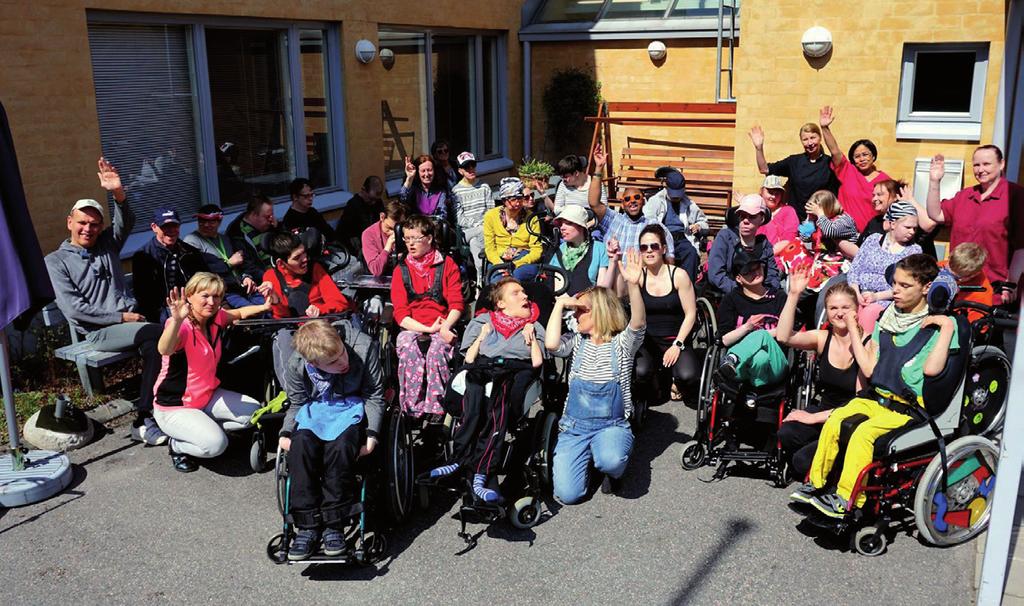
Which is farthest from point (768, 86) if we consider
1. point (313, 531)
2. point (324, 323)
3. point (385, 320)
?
point (313, 531)

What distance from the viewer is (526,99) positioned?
1536 centimetres

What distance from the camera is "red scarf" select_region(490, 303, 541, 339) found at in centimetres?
576

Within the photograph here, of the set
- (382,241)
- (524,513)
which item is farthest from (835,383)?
(382,241)

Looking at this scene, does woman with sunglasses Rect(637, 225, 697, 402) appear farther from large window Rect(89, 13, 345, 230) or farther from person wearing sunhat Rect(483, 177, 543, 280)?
large window Rect(89, 13, 345, 230)

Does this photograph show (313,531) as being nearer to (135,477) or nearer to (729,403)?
(135,477)

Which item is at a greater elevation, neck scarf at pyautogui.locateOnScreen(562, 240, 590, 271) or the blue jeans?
neck scarf at pyautogui.locateOnScreen(562, 240, 590, 271)

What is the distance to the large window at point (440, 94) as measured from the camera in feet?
40.1

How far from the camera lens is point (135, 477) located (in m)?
5.90

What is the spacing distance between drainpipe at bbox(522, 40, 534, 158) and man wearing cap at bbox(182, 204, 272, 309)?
27.4 feet

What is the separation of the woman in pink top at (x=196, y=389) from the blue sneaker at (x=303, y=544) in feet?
4.47

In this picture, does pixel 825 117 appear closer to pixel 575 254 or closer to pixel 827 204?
pixel 827 204

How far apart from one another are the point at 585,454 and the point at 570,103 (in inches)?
403

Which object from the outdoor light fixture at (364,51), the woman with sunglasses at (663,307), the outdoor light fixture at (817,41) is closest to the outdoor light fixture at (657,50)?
the outdoor light fixture at (817,41)

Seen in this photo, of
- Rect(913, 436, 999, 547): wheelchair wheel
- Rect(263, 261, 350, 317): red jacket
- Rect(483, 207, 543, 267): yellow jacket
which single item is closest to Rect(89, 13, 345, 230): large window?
Rect(263, 261, 350, 317): red jacket
